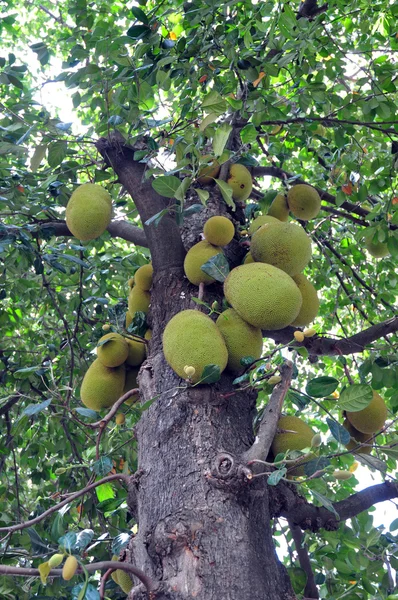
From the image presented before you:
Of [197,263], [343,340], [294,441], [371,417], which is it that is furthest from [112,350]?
[371,417]

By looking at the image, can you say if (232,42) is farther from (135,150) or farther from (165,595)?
(165,595)

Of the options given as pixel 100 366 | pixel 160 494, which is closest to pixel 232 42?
pixel 100 366

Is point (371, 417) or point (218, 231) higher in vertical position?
point (218, 231)

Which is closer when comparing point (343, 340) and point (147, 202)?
point (343, 340)

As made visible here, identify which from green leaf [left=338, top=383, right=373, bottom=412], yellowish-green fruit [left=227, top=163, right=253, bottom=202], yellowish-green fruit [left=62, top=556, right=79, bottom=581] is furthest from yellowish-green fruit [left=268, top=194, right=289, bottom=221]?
yellowish-green fruit [left=62, top=556, right=79, bottom=581]

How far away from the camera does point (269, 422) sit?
1.35 m

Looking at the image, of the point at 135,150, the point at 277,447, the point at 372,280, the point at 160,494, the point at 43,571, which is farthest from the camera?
the point at 372,280

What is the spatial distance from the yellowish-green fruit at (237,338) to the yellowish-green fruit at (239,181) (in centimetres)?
60

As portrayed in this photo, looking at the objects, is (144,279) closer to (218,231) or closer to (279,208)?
(218,231)

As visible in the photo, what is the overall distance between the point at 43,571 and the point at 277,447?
0.69 meters

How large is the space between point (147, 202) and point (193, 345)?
2.34 ft

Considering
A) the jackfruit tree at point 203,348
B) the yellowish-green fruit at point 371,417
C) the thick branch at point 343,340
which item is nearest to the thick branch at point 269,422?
the jackfruit tree at point 203,348

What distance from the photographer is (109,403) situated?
1.79 m

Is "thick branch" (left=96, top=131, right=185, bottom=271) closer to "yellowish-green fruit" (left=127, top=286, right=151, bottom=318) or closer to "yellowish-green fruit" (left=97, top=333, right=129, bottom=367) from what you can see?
"yellowish-green fruit" (left=127, top=286, right=151, bottom=318)
